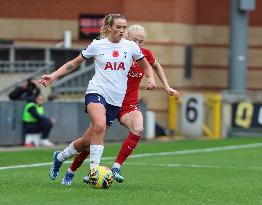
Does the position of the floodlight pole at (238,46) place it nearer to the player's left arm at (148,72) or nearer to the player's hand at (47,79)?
the player's left arm at (148,72)

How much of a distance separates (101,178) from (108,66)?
140 cm

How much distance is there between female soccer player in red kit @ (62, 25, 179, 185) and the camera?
14.3m

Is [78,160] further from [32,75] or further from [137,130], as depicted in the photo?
[32,75]

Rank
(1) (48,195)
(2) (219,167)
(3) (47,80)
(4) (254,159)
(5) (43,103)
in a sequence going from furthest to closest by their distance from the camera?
(5) (43,103), (4) (254,159), (2) (219,167), (3) (47,80), (1) (48,195)

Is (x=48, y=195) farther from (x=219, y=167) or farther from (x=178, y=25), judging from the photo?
(x=178, y=25)

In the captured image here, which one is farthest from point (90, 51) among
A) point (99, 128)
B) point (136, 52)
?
point (99, 128)

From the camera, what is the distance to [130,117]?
569 inches

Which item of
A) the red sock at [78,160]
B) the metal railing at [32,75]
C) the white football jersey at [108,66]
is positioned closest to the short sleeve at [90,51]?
the white football jersey at [108,66]

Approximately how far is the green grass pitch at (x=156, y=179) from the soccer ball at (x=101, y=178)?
110 mm

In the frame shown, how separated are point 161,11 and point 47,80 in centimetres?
2060

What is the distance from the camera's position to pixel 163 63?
34.4 meters

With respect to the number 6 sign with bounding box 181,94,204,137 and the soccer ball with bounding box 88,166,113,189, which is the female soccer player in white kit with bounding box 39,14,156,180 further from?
the number 6 sign with bounding box 181,94,204,137

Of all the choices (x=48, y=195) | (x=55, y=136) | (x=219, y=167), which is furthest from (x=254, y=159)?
(x=48, y=195)

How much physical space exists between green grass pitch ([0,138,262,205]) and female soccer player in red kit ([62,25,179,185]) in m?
0.21
